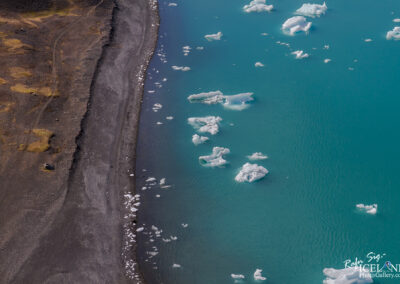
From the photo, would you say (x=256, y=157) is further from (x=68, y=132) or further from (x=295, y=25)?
(x=295, y=25)

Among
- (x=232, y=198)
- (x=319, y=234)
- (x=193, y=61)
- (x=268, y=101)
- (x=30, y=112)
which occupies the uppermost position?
(x=193, y=61)

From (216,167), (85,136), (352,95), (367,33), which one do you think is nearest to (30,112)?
(85,136)

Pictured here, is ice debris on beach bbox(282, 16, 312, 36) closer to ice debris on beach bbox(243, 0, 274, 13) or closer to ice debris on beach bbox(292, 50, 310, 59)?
ice debris on beach bbox(292, 50, 310, 59)

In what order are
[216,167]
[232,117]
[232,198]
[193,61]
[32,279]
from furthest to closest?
[193,61] < [232,117] < [216,167] < [232,198] < [32,279]

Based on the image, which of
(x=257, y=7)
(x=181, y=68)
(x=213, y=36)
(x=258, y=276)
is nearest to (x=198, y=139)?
(x=181, y=68)

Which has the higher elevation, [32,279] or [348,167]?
[348,167]

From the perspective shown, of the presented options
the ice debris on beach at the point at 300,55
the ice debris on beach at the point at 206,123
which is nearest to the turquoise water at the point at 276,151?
the ice debris on beach at the point at 206,123

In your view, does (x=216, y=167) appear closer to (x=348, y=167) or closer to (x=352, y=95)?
(x=348, y=167)
